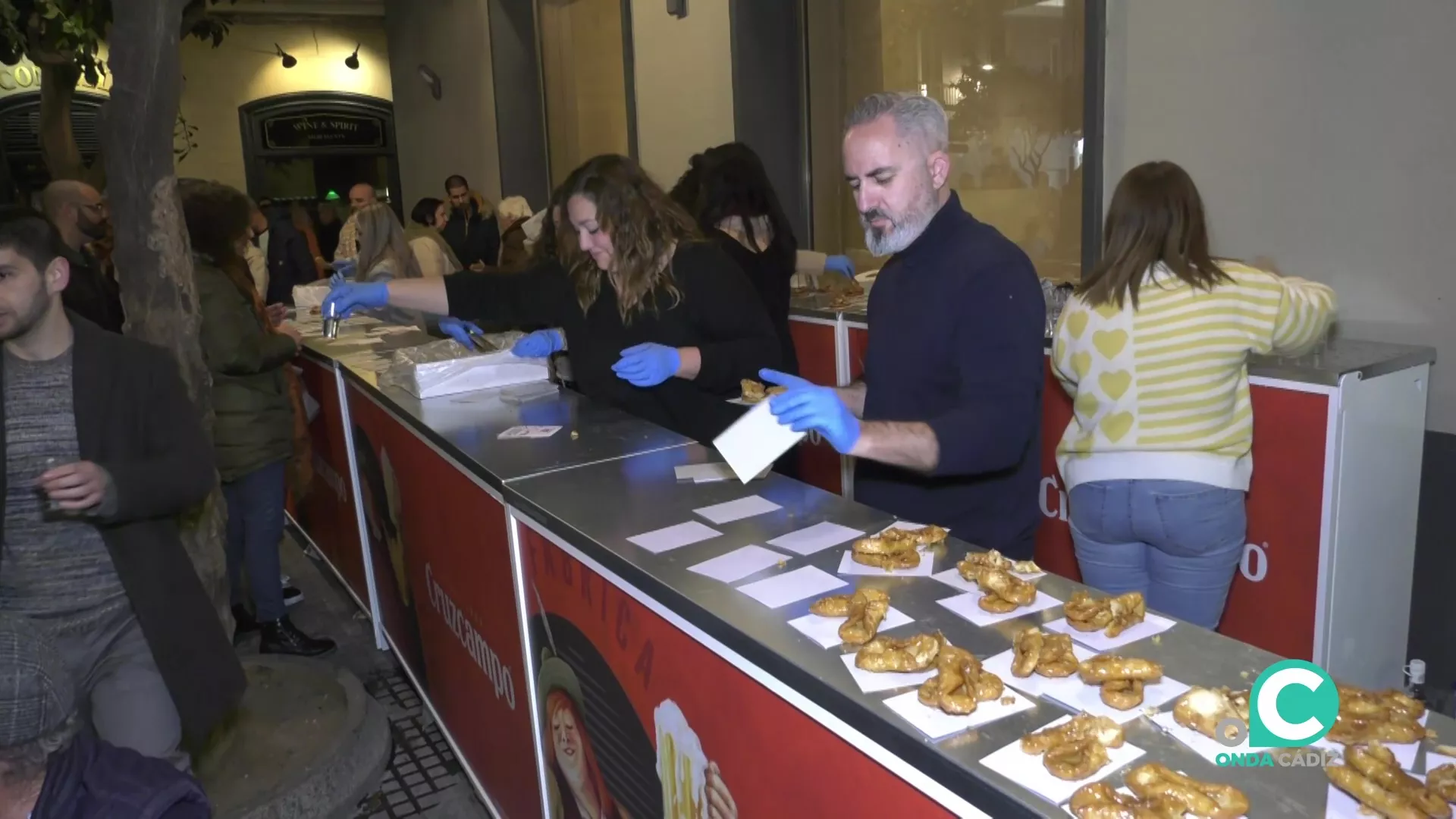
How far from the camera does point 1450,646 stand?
2.86 meters

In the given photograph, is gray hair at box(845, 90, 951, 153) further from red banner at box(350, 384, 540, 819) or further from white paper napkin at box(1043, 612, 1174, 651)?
red banner at box(350, 384, 540, 819)

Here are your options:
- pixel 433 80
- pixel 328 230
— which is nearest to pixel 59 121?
pixel 433 80

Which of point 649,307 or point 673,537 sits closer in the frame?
point 673,537

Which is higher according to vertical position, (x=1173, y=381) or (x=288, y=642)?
(x=1173, y=381)

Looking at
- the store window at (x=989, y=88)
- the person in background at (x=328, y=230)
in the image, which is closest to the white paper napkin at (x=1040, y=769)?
the store window at (x=989, y=88)

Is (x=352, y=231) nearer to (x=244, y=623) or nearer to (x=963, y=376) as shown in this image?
(x=244, y=623)

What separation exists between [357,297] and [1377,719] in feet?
9.34

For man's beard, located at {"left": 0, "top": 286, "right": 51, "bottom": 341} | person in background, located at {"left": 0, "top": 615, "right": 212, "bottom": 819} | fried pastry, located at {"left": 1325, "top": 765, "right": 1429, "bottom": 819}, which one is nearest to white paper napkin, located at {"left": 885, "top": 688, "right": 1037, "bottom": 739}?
fried pastry, located at {"left": 1325, "top": 765, "right": 1429, "bottom": 819}

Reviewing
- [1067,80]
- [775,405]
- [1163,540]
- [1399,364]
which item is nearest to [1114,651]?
[775,405]

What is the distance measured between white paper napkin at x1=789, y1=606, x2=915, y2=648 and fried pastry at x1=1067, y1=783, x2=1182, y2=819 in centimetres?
39

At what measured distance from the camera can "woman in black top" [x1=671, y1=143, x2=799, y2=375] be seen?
368 centimetres

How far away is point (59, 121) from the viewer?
357 centimetres

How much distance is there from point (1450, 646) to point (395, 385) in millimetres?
3229

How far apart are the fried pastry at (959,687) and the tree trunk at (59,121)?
3502 millimetres
